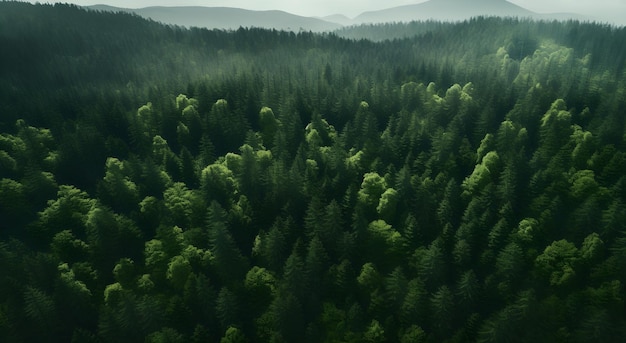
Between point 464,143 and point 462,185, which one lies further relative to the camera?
point 464,143

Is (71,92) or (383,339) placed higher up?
(71,92)

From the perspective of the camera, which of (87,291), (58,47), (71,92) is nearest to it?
(87,291)

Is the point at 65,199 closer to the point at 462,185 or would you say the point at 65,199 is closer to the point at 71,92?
the point at 71,92

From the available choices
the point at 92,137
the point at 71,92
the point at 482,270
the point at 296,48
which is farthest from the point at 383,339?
the point at 296,48

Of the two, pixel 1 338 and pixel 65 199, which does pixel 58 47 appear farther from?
pixel 1 338

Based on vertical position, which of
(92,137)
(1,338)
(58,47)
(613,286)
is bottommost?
(1,338)

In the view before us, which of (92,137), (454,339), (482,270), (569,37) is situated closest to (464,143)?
(482,270)

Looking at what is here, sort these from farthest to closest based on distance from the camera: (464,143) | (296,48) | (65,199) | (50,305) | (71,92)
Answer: (296,48) → (71,92) → (464,143) → (65,199) → (50,305)
